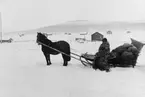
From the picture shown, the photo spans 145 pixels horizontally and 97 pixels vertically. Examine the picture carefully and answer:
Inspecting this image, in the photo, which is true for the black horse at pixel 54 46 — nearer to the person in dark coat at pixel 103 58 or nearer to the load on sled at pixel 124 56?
the load on sled at pixel 124 56

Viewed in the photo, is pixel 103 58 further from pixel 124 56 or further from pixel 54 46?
pixel 54 46

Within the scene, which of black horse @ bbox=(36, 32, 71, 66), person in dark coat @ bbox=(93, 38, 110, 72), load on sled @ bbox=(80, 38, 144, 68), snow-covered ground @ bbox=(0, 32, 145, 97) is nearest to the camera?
snow-covered ground @ bbox=(0, 32, 145, 97)

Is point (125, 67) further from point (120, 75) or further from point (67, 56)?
point (67, 56)

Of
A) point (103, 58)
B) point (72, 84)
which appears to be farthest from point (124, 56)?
point (72, 84)

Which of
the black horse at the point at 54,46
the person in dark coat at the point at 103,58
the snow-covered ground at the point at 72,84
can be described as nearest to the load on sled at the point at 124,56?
the person in dark coat at the point at 103,58

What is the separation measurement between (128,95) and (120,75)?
89.9 inches

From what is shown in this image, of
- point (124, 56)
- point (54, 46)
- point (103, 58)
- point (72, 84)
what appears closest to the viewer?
point (72, 84)

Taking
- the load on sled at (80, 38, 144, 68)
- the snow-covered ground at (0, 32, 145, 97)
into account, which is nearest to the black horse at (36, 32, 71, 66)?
the load on sled at (80, 38, 144, 68)

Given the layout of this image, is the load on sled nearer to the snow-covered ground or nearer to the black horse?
the black horse

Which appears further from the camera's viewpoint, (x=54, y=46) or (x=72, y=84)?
(x=54, y=46)

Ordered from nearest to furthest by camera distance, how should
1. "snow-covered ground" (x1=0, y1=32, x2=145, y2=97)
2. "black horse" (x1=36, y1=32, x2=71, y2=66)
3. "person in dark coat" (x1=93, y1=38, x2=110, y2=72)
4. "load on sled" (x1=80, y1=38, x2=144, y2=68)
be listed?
1. "snow-covered ground" (x1=0, y1=32, x2=145, y2=97)
2. "person in dark coat" (x1=93, y1=38, x2=110, y2=72)
3. "load on sled" (x1=80, y1=38, x2=144, y2=68)
4. "black horse" (x1=36, y1=32, x2=71, y2=66)

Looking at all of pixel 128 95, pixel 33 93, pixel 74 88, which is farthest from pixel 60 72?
pixel 128 95

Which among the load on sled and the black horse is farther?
the black horse

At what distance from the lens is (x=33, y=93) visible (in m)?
4.80
